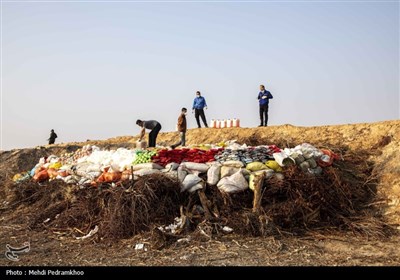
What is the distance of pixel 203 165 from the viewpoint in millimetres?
8336

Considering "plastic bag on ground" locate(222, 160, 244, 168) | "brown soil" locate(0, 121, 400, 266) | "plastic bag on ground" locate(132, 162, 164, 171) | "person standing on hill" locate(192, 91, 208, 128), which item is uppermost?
"person standing on hill" locate(192, 91, 208, 128)

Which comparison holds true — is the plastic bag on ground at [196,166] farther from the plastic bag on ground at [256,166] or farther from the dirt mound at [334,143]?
the dirt mound at [334,143]

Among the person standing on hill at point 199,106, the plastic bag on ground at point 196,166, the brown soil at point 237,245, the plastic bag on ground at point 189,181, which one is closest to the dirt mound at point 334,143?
the brown soil at point 237,245

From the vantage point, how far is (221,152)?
905 cm

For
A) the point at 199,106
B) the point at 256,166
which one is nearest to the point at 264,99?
the point at 199,106

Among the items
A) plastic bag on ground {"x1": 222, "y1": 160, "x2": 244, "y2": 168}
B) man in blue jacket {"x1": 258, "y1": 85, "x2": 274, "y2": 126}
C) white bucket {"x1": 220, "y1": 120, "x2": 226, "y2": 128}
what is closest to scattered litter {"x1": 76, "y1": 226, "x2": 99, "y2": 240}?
plastic bag on ground {"x1": 222, "y1": 160, "x2": 244, "y2": 168}

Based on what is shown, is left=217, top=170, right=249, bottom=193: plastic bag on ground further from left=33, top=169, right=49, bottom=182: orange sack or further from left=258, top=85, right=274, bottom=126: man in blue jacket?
left=258, top=85, right=274, bottom=126: man in blue jacket

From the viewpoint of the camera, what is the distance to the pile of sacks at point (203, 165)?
8055 millimetres

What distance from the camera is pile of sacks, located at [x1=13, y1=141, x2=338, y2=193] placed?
805 centimetres

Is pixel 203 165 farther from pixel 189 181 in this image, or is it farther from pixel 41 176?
pixel 41 176
